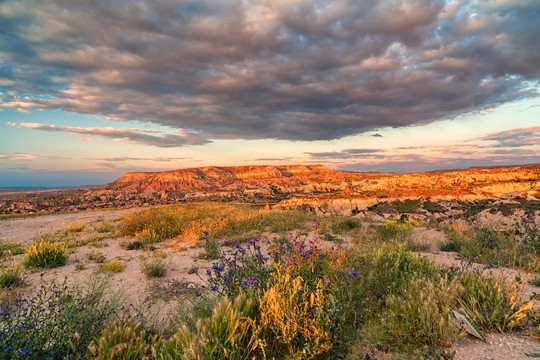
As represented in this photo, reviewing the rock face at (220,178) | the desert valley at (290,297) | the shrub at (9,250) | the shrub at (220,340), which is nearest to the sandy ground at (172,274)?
the desert valley at (290,297)

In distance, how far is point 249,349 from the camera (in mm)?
2738

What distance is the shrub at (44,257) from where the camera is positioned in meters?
7.65

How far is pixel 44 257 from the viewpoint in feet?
25.5

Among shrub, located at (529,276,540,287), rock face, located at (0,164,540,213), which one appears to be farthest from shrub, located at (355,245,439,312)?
rock face, located at (0,164,540,213)

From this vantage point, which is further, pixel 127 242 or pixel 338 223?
pixel 338 223

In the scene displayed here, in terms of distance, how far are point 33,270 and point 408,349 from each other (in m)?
9.94

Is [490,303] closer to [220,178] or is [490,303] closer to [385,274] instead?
[385,274]

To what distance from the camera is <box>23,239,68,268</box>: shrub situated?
7.65 m

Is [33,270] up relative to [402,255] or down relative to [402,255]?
down

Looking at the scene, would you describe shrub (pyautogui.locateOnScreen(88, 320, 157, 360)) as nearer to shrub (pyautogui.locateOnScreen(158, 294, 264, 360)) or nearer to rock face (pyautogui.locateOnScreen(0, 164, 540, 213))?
shrub (pyautogui.locateOnScreen(158, 294, 264, 360))

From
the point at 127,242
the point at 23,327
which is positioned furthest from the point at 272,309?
the point at 127,242

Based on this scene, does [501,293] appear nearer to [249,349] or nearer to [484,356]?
[484,356]

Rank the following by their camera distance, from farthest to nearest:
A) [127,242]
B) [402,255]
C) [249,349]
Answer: [127,242] → [402,255] → [249,349]

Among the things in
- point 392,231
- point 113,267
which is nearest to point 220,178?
point 392,231
